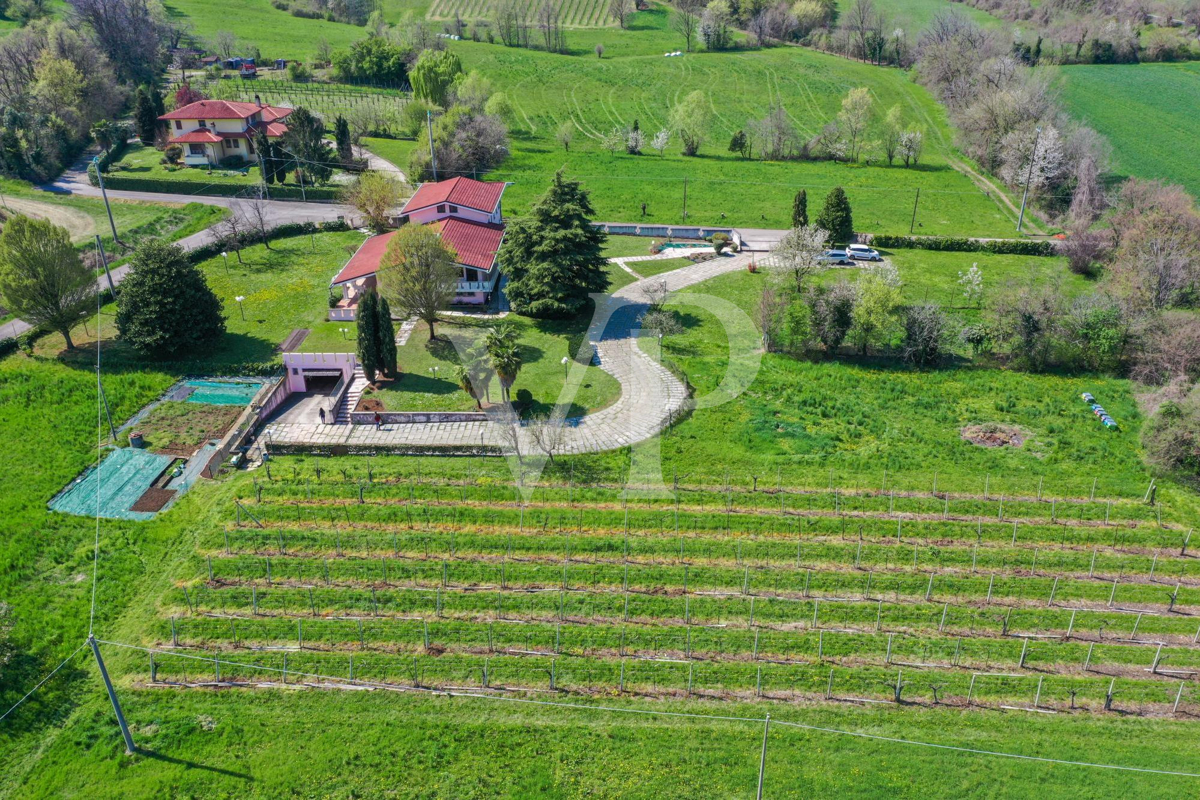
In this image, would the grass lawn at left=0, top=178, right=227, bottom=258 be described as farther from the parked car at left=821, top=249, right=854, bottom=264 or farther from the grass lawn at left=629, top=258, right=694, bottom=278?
the parked car at left=821, top=249, right=854, bottom=264

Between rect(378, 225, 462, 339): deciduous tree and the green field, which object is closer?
the green field

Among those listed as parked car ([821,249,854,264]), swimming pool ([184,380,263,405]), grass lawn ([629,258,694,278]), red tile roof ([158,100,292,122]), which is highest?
red tile roof ([158,100,292,122])

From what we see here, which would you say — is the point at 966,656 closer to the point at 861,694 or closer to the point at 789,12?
the point at 861,694

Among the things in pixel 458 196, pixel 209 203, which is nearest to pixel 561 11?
pixel 209 203

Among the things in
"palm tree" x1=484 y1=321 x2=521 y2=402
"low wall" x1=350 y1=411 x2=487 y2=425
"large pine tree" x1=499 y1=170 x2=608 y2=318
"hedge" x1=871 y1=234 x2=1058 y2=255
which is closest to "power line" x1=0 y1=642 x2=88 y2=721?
"low wall" x1=350 y1=411 x2=487 y2=425

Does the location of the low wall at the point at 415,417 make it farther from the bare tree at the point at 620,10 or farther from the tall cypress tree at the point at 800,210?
the bare tree at the point at 620,10

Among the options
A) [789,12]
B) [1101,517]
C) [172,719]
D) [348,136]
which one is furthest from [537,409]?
[789,12]
